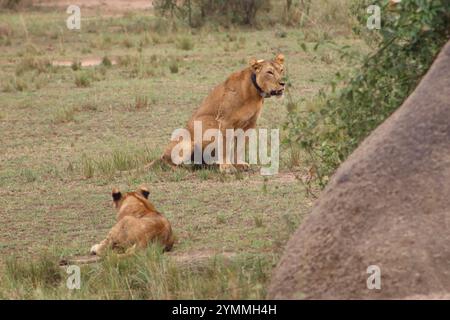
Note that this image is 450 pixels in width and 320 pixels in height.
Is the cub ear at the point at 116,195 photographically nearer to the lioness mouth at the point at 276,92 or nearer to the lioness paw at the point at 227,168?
the lioness paw at the point at 227,168

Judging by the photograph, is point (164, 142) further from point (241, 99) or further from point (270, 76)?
point (270, 76)

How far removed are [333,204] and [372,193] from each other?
0.74 feet

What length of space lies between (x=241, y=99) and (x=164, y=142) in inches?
79.7

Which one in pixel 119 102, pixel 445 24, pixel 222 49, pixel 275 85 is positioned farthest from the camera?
pixel 222 49

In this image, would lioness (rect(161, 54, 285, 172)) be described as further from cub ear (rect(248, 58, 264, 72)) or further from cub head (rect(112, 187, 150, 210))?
cub head (rect(112, 187, 150, 210))

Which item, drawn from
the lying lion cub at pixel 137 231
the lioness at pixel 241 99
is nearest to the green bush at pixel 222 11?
the lioness at pixel 241 99

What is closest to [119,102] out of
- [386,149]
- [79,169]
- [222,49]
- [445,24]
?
[79,169]

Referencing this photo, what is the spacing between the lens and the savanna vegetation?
7.38 meters

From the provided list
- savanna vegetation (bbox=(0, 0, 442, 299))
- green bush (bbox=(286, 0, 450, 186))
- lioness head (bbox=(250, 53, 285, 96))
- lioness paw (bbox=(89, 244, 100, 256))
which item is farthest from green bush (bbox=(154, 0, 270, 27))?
green bush (bbox=(286, 0, 450, 186))

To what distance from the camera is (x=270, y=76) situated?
12242 millimetres

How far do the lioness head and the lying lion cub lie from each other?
375cm

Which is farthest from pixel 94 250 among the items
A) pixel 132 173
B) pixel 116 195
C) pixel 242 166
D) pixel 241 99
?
pixel 241 99

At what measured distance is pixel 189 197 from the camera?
10.9 meters
